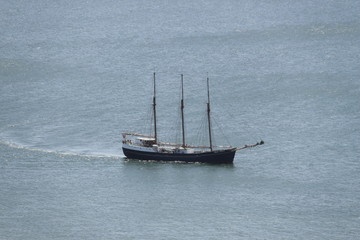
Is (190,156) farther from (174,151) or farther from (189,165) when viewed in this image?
(174,151)

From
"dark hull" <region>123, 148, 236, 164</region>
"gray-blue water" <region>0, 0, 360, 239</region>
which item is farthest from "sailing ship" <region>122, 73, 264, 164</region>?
"gray-blue water" <region>0, 0, 360, 239</region>

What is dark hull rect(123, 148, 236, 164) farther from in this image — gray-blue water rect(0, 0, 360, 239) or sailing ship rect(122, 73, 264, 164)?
gray-blue water rect(0, 0, 360, 239)

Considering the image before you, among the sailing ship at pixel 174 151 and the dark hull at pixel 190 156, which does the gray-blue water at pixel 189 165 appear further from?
the sailing ship at pixel 174 151

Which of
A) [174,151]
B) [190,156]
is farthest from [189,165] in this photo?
[174,151]

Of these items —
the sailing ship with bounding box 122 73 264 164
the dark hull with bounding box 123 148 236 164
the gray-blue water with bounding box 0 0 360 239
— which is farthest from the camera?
the sailing ship with bounding box 122 73 264 164

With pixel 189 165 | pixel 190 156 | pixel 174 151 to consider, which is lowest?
pixel 189 165

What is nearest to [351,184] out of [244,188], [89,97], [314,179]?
[314,179]

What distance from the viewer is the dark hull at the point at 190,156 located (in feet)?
495

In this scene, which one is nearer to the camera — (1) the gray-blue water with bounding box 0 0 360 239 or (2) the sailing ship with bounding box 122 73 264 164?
(1) the gray-blue water with bounding box 0 0 360 239

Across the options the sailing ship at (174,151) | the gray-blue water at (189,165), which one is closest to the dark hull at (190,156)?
the sailing ship at (174,151)

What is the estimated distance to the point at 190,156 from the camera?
15238cm

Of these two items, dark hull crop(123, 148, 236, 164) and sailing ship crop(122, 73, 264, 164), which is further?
sailing ship crop(122, 73, 264, 164)

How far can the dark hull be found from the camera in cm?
15075

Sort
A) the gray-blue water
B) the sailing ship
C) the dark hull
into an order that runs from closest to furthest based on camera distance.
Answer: the gray-blue water, the dark hull, the sailing ship
